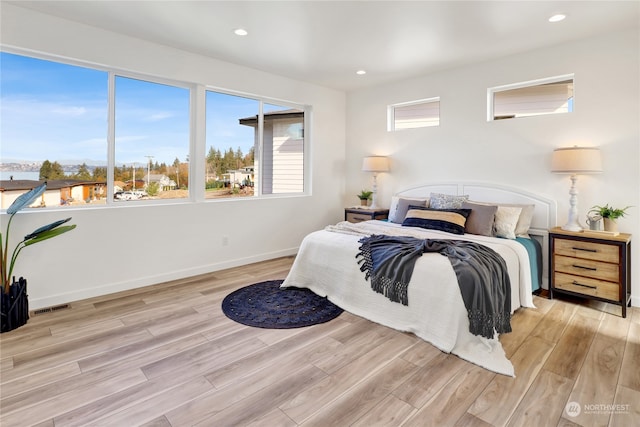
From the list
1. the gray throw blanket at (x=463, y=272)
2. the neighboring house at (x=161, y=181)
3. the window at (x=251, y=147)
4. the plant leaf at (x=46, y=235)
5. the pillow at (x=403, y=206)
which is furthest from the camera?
the window at (x=251, y=147)

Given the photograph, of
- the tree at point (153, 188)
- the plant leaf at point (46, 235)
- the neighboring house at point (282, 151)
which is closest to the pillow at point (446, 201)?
the neighboring house at point (282, 151)

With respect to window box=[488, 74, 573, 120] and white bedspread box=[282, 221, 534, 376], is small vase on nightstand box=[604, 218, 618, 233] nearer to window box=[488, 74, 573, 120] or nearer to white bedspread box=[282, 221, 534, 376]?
white bedspread box=[282, 221, 534, 376]

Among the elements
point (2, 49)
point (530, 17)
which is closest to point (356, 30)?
point (530, 17)

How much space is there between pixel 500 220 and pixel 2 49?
16.3 feet

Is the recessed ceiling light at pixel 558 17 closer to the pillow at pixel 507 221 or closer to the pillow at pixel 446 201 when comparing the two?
the pillow at pixel 507 221

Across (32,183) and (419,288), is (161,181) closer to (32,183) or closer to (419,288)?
(32,183)

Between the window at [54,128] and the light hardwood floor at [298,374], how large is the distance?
1282 mm

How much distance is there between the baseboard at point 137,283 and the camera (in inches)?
126

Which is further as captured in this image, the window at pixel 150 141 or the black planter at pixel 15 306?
the window at pixel 150 141

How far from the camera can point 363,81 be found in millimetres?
5117

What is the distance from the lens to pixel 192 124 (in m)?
4.18

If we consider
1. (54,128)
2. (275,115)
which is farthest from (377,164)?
(54,128)

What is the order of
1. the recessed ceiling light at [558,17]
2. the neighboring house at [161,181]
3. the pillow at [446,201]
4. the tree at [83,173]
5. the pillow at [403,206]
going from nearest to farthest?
1. the recessed ceiling light at [558,17]
2. the tree at [83,173]
3. the neighboring house at [161,181]
4. the pillow at [446,201]
5. the pillow at [403,206]

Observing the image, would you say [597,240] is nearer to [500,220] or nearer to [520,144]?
[500,220]
